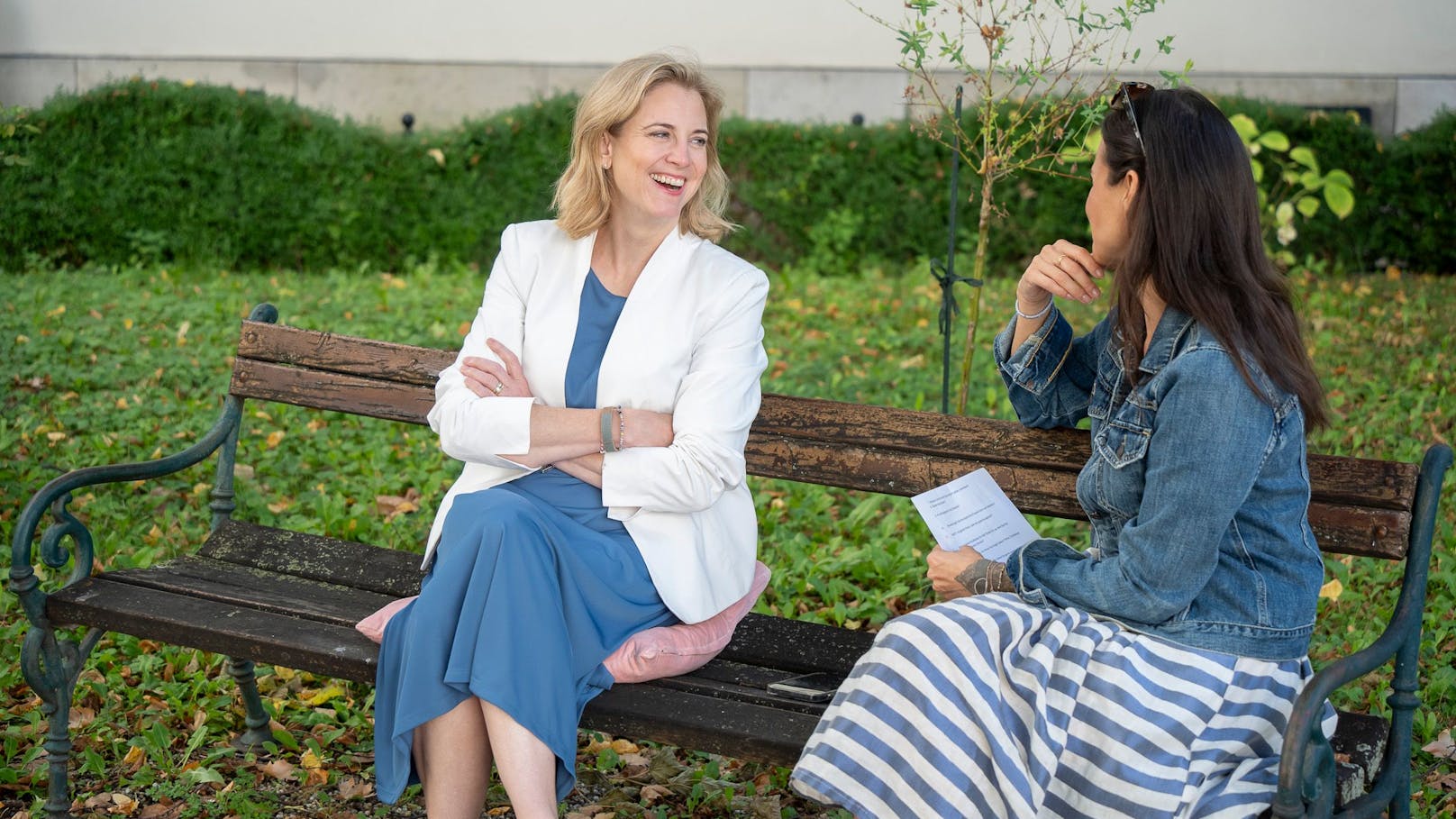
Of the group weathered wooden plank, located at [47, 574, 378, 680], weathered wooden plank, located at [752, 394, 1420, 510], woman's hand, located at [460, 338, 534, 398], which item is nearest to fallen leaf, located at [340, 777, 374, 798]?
weathered wooden plank, located at [47, 574, 378, 680]

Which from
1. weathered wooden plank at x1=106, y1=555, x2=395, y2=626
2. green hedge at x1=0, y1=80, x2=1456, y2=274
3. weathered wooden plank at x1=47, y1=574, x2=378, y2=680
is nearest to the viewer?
weathered wooden plank at x1=47, y1=574, x2=378, y2=680

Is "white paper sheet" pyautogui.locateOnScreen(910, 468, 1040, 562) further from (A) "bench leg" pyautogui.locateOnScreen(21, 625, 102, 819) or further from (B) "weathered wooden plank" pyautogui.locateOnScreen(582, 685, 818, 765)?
(A) "bench leg" pyautogui.locateOnScreen(21, 625, 102, 819)

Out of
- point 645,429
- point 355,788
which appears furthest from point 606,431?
point 355,788

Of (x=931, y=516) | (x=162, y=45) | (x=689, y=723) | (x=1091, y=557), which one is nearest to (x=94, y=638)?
(x=689, y=723)

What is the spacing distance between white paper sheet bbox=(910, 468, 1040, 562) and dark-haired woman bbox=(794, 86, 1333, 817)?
302 millimetres

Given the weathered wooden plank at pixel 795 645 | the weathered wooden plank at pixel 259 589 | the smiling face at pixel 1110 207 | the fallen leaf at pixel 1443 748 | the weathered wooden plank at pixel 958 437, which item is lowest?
the fallen leaf at pixel 1443 748

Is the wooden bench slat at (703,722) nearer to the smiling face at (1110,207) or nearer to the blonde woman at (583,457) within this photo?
the blonde woman at (583,457)

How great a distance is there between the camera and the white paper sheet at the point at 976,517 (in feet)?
9.84

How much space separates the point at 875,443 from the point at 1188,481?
984mm

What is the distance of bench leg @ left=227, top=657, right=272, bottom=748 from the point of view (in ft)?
12.1

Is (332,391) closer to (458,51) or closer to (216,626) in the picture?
(216,626)

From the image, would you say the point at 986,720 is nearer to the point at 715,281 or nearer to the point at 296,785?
the point at 715,281

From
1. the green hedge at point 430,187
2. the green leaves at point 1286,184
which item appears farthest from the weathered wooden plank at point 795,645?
the green hedge at point 430,187

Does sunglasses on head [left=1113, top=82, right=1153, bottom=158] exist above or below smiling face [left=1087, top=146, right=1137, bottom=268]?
above
